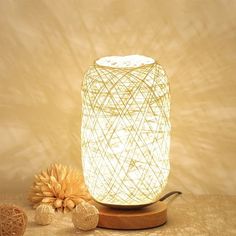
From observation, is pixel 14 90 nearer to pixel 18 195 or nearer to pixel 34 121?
pixel 34 121

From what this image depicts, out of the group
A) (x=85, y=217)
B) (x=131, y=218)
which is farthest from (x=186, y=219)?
(x=85, y=217)

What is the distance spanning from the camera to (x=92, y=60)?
1800 mm

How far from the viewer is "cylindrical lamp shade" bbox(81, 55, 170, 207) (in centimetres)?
150

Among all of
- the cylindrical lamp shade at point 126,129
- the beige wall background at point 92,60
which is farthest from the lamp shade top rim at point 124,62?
the beige wall background at point 92,60

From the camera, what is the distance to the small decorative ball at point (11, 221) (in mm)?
1386

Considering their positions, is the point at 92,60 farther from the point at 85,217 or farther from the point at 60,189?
the point at 85,217

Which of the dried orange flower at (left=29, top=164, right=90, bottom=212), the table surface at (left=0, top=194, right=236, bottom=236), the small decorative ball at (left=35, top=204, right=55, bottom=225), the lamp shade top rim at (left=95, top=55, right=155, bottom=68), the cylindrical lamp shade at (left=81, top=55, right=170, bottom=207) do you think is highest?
the lamp shade top rim at (left=95, top=55, right=155, bottom=68)

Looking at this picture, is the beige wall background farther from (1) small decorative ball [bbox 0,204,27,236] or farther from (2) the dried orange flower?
(1) small decorative ball [bbox 0,204,27,236]

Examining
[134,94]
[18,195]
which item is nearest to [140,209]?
[134,94]

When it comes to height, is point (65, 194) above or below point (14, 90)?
below

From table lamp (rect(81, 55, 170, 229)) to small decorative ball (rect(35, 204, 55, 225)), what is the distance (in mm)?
108

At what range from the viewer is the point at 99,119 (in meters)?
1.52

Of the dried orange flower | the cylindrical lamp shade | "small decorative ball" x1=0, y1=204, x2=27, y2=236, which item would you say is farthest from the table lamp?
"small decorative ball" x1=0, y1=204, x2=27, y2=236

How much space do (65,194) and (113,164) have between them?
19cm
